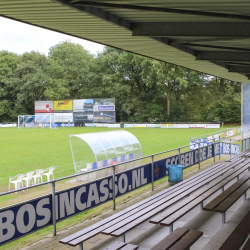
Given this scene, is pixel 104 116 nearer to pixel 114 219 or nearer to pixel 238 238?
pixel 114 219

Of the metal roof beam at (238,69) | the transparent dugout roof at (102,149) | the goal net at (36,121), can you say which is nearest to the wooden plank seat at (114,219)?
the transparent dugout roof at (102,149)

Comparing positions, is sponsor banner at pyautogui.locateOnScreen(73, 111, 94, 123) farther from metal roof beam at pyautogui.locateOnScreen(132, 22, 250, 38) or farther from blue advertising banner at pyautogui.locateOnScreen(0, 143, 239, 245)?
metal roof beam at pyautogui.locateOnScreen(132, 22, 250, 38)

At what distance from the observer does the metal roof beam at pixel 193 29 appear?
573cm

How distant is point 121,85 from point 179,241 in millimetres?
56017

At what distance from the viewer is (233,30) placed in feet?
18.9

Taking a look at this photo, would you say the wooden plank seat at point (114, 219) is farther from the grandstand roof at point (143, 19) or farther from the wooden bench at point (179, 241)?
the grandstand roof at point (143, 19)

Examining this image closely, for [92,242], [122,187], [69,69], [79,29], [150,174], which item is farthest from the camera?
[69,69]

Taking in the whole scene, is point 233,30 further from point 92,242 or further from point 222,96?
point 222,96

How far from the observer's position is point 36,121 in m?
56.5

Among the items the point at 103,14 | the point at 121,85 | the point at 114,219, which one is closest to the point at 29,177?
the point at 114,219

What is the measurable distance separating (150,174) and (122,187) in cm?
168

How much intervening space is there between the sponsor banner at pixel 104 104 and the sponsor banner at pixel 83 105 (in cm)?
104

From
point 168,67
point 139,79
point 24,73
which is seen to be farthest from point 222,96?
point 24,73

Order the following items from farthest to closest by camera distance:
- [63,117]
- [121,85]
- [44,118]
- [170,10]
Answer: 1. [121,85]
2. [44,118]
3. [63,117]
4. [170,10]
